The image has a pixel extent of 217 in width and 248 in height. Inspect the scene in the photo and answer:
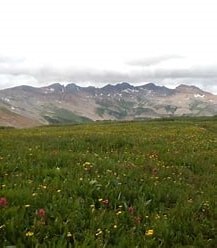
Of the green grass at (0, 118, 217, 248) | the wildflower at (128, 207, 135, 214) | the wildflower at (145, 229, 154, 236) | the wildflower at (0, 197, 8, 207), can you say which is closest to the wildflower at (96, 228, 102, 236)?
the green grass at (0, 118, 217, 248)

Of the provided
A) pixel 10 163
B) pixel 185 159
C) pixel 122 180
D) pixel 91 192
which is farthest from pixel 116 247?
pixel 185 159

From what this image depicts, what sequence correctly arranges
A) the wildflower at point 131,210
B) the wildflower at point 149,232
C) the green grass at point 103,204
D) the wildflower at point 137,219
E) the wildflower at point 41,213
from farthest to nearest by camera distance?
the wildflower at point 131,210 → the wildflower at point 137,219 → the wildflower at point 41,213 → the wildflower at point 149,232 → the green grass at point 103,204

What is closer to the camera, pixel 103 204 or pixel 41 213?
pixel 41 213

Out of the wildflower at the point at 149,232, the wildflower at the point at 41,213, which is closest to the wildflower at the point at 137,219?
the wildflower at the point at 149,232

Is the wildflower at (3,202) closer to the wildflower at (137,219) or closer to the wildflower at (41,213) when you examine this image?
the wildflower at (41,213)

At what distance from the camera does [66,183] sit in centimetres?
998

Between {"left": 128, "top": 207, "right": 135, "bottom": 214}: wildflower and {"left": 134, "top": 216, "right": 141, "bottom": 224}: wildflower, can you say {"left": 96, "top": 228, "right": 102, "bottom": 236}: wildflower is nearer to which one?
{"left": 134, "top": 216, "right": 141, "bottom": 224}: wildflower

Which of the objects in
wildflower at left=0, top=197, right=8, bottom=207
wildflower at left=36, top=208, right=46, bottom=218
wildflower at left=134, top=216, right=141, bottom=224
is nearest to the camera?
wildflower at left=36, top=208, right=46, bottom=218

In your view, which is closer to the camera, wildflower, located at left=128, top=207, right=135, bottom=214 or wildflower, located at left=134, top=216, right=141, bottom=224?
→ wildflower, located at left=134, top=216, right=141, bottom=224

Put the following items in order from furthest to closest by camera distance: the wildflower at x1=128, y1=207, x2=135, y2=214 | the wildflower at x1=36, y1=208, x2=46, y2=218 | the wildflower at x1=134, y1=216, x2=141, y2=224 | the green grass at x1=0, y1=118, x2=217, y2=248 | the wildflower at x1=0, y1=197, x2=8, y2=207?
the wildflower at x1=128, y1=207, x2=135, y2=214 < the wildflower at x1=134, y1=216, x2=141, y2=224 < the wildflower at x1=0, y1=197, x2=8, y2=207 < the wildflower at x1=36, y1=208, x2=46, y2=218 < the green grass at x1=0, y1=118, x2=217, y2=248

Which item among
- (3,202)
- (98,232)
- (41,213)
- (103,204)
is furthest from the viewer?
(103,204)

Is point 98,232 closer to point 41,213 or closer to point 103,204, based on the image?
point 41,213

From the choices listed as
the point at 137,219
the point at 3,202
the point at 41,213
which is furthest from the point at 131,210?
the point at 3,202

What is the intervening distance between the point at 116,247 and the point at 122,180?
4.09 meters
